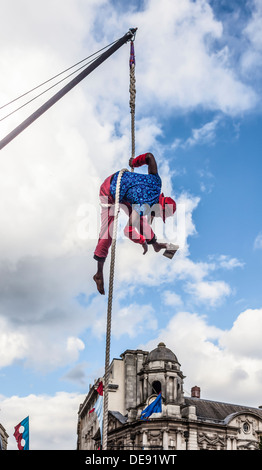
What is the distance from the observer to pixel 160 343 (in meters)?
51.3

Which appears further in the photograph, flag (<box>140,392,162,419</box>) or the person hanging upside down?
flag (<box>140,392,162,419</box>)

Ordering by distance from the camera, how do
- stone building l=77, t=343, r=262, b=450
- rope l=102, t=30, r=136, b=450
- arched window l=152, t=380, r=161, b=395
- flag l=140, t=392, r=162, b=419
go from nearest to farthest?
rope l=102, t=30, r=136, b=450
flag l=140, t=392, r=162, b=419
stone building l=77, t=343, r=262, b=450
arched window l=152, t=380, r=161, b=395

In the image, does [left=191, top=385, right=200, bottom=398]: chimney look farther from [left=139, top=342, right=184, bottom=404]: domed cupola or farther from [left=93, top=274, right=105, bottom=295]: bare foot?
[left=93, top=274, right=105, bottom=295]: bare foot

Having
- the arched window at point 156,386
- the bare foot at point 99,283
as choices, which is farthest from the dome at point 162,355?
the bare foot at point 99,283

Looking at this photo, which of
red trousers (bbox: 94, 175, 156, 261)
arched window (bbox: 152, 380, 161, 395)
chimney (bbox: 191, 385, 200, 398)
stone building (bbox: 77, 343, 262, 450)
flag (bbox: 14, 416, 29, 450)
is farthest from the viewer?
chimney (bbox: 191, 385, 200, 398)

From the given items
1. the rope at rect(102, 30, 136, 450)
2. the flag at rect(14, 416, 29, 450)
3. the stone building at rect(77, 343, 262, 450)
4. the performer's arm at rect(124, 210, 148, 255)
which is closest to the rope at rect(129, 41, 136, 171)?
the rope at rect(102, 30, 136, 450)

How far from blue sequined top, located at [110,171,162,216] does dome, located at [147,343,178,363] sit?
44446 millimetres

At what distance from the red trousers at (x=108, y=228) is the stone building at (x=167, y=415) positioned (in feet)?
133

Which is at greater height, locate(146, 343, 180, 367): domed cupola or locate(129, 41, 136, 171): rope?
locate(146, 343, 180, 367): domed cupola

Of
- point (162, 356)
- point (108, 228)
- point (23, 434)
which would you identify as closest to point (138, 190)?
point (108, 228)

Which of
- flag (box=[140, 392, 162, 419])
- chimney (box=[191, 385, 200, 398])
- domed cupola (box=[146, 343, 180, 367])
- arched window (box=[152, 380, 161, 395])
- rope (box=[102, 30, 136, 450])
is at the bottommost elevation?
rope (box=[102, 30, 136, 450])

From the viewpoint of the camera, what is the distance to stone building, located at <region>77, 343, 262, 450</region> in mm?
45625

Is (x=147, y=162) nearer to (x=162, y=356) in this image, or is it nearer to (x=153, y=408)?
(x=153, y=408)
